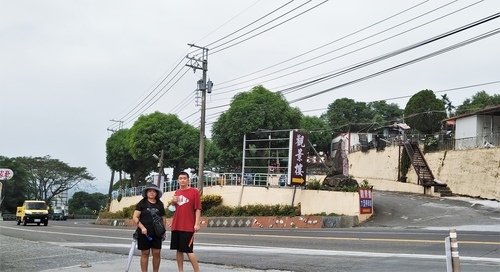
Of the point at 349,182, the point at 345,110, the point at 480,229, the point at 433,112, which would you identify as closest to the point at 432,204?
the point at 349,182

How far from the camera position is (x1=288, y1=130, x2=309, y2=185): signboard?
91.0 feet

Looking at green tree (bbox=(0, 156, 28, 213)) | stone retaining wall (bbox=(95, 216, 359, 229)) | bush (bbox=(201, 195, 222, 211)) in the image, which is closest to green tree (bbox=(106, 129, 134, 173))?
green tree (bbox=(0, 156, 28, 213))

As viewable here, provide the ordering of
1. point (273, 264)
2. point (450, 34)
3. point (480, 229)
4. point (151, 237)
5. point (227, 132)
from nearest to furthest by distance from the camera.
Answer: point (151, 237)
point (273, 264)
point (450, 34)
point (480, 229)
point (227, 132)

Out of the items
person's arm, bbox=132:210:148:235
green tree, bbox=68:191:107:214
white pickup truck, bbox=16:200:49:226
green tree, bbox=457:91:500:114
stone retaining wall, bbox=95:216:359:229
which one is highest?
green tree, bbox=457:91:500:114

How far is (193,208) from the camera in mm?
7953

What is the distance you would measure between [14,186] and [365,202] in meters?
60.7

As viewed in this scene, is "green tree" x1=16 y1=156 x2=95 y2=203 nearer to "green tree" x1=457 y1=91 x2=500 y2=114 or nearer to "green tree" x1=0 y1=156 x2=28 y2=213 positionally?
"green tree" x1=0 y1=156 x2=28 y2=213

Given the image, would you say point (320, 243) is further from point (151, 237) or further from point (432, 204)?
point (432, 204)

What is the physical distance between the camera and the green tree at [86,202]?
10250cm

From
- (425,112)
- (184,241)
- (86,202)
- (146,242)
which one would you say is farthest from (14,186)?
(184,241)

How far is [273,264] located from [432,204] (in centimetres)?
1839

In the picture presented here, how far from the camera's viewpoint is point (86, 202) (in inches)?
4112

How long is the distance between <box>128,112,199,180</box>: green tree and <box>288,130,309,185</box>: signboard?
2137 cm

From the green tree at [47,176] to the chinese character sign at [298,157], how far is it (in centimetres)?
5700
